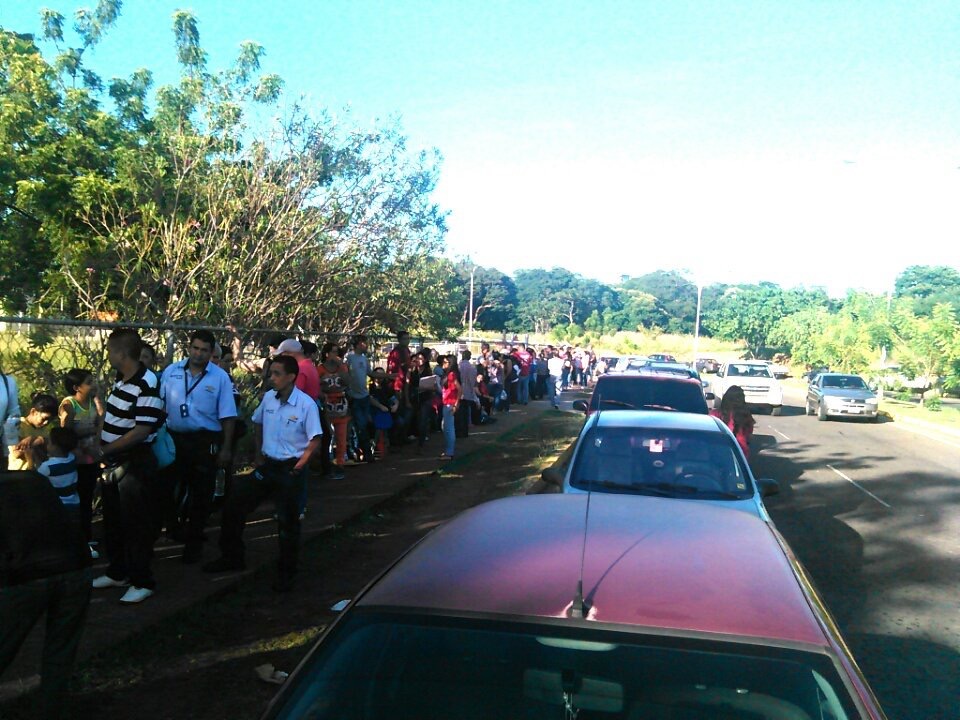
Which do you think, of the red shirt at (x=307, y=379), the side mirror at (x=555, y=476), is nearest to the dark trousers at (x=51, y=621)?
the side mirror at (x=555, y=476)

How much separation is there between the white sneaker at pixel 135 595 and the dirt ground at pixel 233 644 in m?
0.35

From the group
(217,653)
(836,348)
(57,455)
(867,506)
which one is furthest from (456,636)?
(836,348)

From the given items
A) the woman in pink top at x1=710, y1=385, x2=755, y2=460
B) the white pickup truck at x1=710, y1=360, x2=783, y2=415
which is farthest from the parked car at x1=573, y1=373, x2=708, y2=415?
the white pickup truck at x1=710, y1=360, x2=783, y2=415

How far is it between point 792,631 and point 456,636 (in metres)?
0.84

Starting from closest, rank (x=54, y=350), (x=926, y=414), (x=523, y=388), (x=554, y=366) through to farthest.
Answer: (x=54, y=350)
(x=554, y=366)
(x=523, y=388)
(x=926, y=414)

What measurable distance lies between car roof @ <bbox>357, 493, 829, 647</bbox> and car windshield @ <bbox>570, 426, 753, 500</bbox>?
2805 mm

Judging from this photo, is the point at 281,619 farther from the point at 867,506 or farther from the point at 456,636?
the point at 867,506

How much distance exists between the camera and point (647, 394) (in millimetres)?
11383

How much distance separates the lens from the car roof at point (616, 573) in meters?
2.17

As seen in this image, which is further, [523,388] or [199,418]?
[523,388]

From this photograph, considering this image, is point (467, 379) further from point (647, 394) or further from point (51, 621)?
point (51, 621)

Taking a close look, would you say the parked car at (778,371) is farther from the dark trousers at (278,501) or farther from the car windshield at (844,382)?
the dark trousers at (278,501)

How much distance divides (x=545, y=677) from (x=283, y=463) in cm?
450

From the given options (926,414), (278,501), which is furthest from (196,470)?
(926,414)
